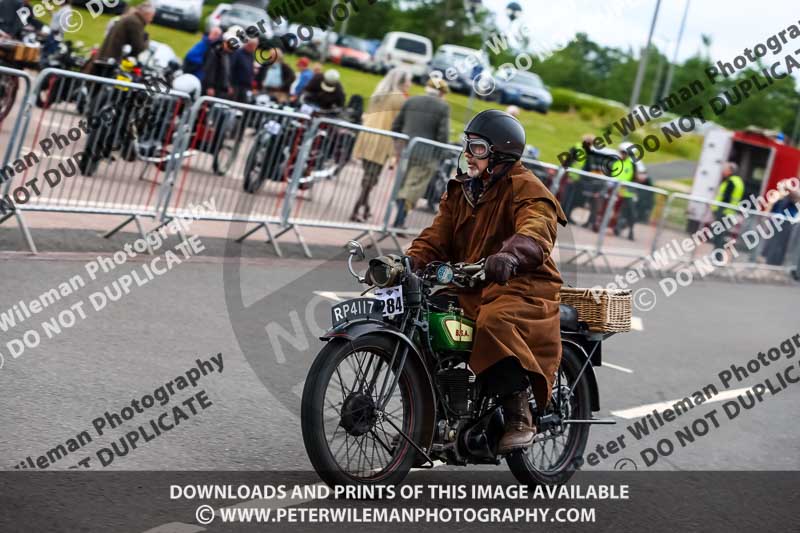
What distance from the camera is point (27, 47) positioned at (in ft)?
53.2

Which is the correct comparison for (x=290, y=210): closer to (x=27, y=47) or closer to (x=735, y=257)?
(x=27, y=47)

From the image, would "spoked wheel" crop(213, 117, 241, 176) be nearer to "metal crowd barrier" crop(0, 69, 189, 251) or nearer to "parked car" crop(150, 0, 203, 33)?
"metal crowd barrier" crop(0, 69, 189, 251)

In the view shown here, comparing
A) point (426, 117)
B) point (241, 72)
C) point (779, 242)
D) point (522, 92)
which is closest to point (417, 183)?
point (426, 117)

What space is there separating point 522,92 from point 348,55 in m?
7.60

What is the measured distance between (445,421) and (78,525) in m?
1.73

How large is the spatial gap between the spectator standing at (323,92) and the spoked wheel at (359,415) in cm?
1439

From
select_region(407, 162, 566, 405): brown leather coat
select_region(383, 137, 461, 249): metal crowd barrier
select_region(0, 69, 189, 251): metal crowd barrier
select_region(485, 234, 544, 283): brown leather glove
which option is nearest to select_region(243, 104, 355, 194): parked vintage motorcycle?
select_region(383, 137, 461, 249): metal crowd barrier

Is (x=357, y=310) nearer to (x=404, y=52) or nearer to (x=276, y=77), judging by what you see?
(x=276, y=77)

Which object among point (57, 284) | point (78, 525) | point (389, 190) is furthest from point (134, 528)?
point (389, 190)

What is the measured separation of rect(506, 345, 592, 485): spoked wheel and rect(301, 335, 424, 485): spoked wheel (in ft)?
2.47

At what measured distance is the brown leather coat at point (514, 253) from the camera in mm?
5234

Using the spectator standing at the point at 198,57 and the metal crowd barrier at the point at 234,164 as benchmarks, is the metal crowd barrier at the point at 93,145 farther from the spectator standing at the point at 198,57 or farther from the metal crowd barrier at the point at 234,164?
the spectator standing at the point at 198,57

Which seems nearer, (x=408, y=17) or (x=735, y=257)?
(x=735, y=257)

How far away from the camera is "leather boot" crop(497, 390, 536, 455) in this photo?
17.9 feet
